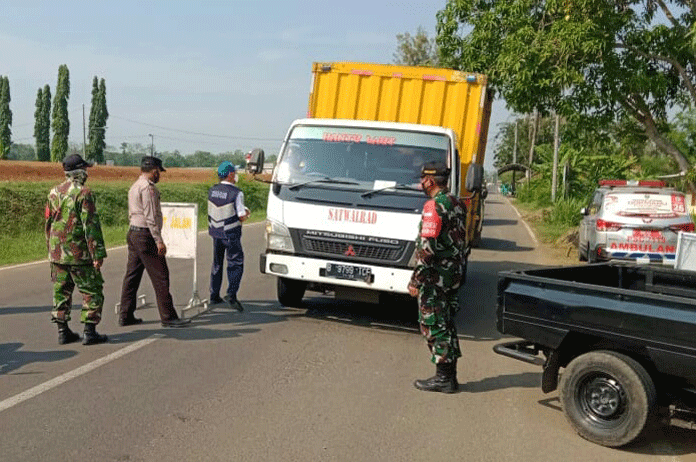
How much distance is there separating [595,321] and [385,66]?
258 inches

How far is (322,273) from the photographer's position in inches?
316

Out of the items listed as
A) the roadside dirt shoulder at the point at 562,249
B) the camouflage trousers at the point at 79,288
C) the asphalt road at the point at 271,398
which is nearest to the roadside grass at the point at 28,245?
the asphalt road at the point at 271,398

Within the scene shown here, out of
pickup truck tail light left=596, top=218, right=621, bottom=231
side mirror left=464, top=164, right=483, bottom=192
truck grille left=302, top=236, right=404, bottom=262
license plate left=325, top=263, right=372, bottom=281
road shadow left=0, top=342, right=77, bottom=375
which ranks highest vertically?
side mirror left=464, top=164, right=483, bottom=192

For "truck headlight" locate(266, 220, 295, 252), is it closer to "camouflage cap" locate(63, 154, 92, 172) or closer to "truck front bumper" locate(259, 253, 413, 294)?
"truck front bumper" locate(259, 253, 413, 294)

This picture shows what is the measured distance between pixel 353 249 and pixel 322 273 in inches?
16.1

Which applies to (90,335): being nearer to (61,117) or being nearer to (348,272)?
(348,272)

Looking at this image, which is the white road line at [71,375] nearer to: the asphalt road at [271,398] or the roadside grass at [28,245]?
the asphalt road at [271,398]

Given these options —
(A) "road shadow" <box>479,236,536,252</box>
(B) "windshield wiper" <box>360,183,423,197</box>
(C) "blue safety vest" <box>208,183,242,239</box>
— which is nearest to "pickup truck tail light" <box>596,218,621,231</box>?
(A) "road shadow" <box>479,236,536,252</box>

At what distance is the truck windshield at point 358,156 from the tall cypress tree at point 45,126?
9381 centimetres

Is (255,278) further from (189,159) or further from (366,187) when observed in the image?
(189,159)

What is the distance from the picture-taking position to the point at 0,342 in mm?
7309

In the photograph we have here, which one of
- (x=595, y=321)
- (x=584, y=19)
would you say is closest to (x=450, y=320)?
(x=595, y=321)

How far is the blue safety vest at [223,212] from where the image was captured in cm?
890

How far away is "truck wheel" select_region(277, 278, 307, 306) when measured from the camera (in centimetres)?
909
